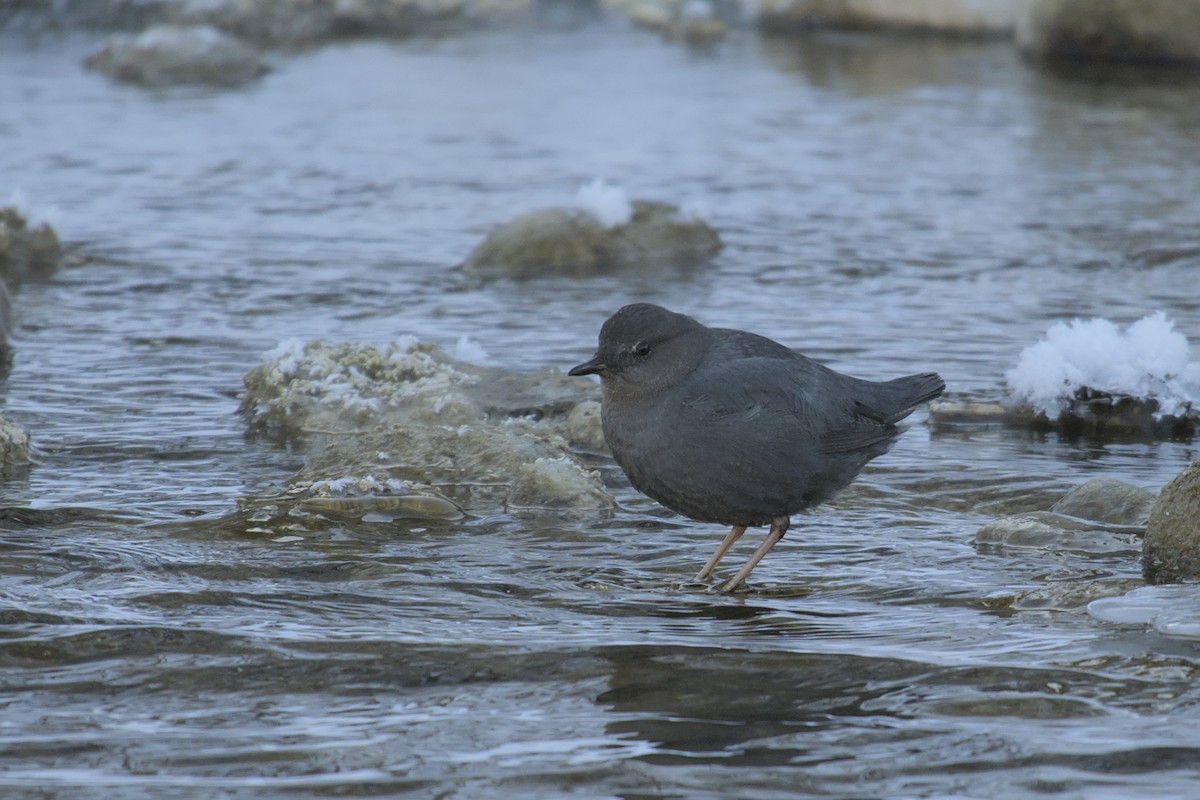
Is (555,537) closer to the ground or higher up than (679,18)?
closer to the ground

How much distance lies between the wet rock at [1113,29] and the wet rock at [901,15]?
2.60 feet

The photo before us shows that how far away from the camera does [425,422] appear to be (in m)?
5.88

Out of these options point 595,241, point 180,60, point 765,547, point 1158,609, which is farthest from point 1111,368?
point 180,60

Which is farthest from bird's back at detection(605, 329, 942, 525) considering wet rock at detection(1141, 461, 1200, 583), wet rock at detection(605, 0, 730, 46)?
wet rock at detection(605, 0, 730, 46)

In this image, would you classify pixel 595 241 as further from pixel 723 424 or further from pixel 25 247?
pixel 723 424

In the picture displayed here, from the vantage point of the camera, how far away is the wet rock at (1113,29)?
16.9 m

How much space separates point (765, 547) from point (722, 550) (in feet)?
0.40

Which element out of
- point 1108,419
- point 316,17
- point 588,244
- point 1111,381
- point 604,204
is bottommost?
point 1108,419

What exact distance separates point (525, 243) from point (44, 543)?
4.57 meters

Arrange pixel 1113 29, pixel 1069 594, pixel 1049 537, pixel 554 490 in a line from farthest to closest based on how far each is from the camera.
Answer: pixel 1113 29
pixel 554 490
pixel 1049 537
pixel 1069 594

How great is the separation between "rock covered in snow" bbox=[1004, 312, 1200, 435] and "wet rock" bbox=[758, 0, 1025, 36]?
13452 mm

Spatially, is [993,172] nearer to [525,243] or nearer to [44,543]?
[525,243]

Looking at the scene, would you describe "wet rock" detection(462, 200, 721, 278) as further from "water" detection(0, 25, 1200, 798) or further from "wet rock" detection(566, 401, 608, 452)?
"wet rock" detection(566, 401, 608, 452)

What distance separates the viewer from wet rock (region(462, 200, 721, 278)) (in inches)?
344
